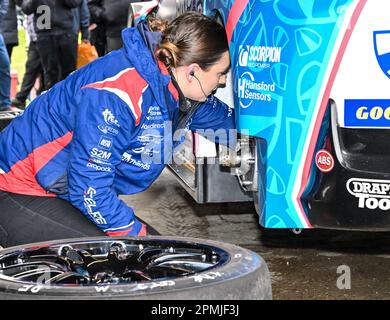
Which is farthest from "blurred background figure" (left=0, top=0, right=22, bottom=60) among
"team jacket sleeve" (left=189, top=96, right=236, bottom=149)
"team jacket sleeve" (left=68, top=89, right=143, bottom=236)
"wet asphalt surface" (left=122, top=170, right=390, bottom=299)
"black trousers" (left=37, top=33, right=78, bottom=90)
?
"team jacket sleeve" (left=68, top=89, right=143, bottom=236)

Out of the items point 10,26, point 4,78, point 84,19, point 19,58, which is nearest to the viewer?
point 4,78

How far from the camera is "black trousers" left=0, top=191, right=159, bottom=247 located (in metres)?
3.03

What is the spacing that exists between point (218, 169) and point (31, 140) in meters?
1.22

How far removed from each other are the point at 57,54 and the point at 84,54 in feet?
3.93

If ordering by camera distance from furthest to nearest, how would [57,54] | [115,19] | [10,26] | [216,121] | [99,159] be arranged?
[10,26], [57,54], [115,19], [216,121], [99,159]

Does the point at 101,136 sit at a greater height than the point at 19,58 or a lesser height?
greater

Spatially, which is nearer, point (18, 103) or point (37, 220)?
point (37, 220)

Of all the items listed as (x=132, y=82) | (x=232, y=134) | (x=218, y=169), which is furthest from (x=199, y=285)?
(x=218, y=169)

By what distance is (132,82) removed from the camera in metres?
2.92

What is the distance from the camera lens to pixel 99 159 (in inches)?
112

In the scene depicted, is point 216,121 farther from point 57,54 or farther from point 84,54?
point 84,54

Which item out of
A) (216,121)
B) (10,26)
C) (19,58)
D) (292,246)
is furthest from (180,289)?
(19,58)
